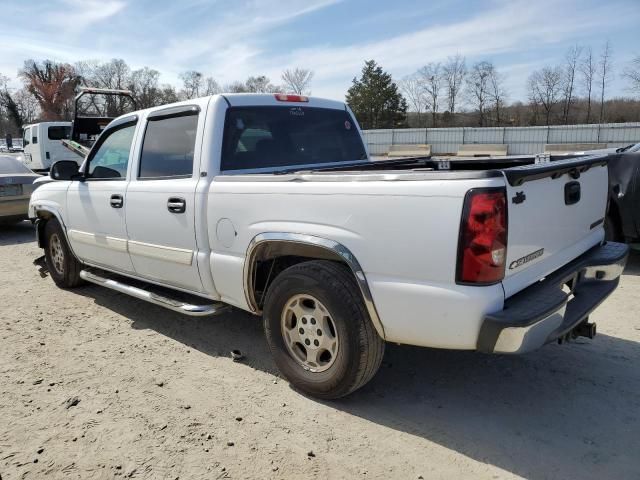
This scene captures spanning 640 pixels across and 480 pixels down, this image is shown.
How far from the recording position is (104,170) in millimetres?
A: 4836

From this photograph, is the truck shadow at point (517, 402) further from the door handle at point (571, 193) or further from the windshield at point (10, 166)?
the windshield at point (10, 166)

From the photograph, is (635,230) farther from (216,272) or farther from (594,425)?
(216,272)

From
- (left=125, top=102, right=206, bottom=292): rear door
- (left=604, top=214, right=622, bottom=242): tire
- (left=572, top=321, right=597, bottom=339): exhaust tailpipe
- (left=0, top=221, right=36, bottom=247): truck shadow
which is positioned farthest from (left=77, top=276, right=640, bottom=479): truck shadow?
(left=0, top=221, right=36, bottom=247): truck shadow

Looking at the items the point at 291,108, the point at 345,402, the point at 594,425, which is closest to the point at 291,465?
the point at 345,402

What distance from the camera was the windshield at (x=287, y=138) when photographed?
3.92 metres

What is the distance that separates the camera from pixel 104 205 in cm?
471

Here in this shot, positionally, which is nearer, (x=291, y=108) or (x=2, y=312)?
(x=291, y=108)

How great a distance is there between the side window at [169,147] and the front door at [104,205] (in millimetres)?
278

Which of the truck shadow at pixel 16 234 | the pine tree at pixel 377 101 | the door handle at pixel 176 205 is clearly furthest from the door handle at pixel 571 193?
the pine tree at pixel 377 101

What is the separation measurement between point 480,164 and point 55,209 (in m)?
4.40

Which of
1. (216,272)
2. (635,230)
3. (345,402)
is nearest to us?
(345,402)

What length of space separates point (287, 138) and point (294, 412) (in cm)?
220

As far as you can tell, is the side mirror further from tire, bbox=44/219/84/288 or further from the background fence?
the background fence

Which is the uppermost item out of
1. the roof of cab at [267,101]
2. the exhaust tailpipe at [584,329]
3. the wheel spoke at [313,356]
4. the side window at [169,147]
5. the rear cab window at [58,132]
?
the rear cab window at [58,132]
